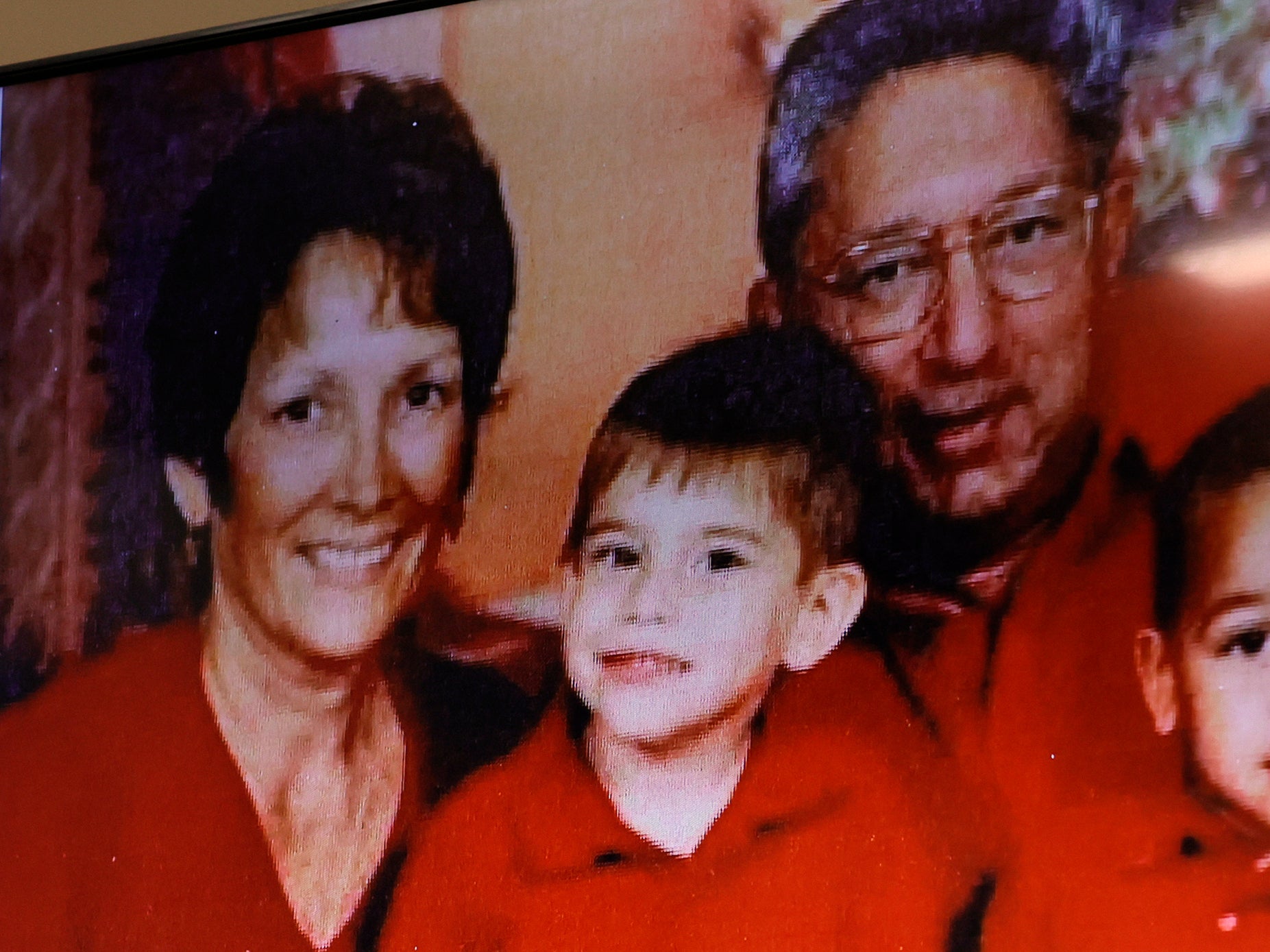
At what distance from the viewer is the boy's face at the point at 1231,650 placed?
3.12 ft

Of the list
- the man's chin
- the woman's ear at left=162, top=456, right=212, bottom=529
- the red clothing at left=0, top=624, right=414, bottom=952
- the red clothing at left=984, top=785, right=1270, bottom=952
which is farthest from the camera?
the woman's ear at left=162, top=456, right=212, bottom=529

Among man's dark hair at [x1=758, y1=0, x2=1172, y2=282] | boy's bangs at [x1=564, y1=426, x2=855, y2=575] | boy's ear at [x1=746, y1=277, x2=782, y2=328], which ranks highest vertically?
man's dark hair at [x1=758, y1=0, x2=1172, y2=282]

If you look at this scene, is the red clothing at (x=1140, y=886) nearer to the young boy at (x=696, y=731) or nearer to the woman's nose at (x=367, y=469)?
the young boy at (x=696, y=731)

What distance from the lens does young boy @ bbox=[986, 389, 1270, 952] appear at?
938 millimetres

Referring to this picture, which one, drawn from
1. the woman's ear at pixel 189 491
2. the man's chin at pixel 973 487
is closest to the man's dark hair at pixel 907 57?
the man's chin at pixel 973 487

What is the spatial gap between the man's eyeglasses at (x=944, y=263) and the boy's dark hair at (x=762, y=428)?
43mm

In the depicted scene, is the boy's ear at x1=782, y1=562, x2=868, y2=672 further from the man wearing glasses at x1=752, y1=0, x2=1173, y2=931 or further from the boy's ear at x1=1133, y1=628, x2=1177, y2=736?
the boy's ear at x1=1133, y1=628, x2=1177, y2=736

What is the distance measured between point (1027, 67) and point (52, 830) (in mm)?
1122

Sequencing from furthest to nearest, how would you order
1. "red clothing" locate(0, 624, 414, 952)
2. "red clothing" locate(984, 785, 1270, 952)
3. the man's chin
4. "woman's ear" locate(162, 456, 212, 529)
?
"woman's ear" locate(162, 456, 212, 529)
"red clothing" locate(0, 624, 414, 952)
the man's chin
"red clothing" locate(984, 785, 1270, 952)

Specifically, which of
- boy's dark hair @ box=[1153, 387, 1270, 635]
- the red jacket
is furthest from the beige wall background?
boy's dark hair @ box=[1153, 387, 1270, 635]

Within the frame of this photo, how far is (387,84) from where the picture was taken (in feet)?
4.18

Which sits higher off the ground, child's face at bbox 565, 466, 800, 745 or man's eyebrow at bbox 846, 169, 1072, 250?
man's eyebrow at bbox 846, 169, 1072, 250

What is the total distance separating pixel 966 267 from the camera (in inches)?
42.5

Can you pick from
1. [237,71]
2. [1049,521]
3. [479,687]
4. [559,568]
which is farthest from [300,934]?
[237,71]
